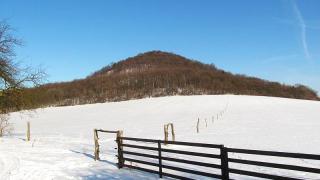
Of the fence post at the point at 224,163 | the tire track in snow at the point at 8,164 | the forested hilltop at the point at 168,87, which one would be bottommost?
the tire track in snow at the point at 8,164

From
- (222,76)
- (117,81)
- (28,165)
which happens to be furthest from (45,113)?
(222,76)

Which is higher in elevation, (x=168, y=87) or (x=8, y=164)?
(x=168, y=87)

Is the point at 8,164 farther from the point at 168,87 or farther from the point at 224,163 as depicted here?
the point at 168,87

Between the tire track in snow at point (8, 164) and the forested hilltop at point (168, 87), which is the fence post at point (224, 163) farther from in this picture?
the forested hilltop at point (168, 87)

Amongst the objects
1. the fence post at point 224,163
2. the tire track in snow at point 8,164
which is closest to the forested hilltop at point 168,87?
the tire track in snow at point 8,164

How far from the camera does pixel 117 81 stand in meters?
178

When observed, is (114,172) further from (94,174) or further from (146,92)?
(146,92)

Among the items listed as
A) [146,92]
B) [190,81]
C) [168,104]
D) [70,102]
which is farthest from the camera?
[190,81]

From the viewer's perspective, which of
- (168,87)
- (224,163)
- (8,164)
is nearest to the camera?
(224,163)

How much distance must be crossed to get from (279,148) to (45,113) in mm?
63391

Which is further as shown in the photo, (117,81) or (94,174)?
(117,81)

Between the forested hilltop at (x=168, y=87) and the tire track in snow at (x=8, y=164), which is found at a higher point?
the forested hilltop at (x=168, y=87)

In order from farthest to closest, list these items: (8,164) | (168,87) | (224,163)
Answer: (168,87)
(8,164)
(224,163)

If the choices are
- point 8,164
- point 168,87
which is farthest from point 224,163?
point 168,87
